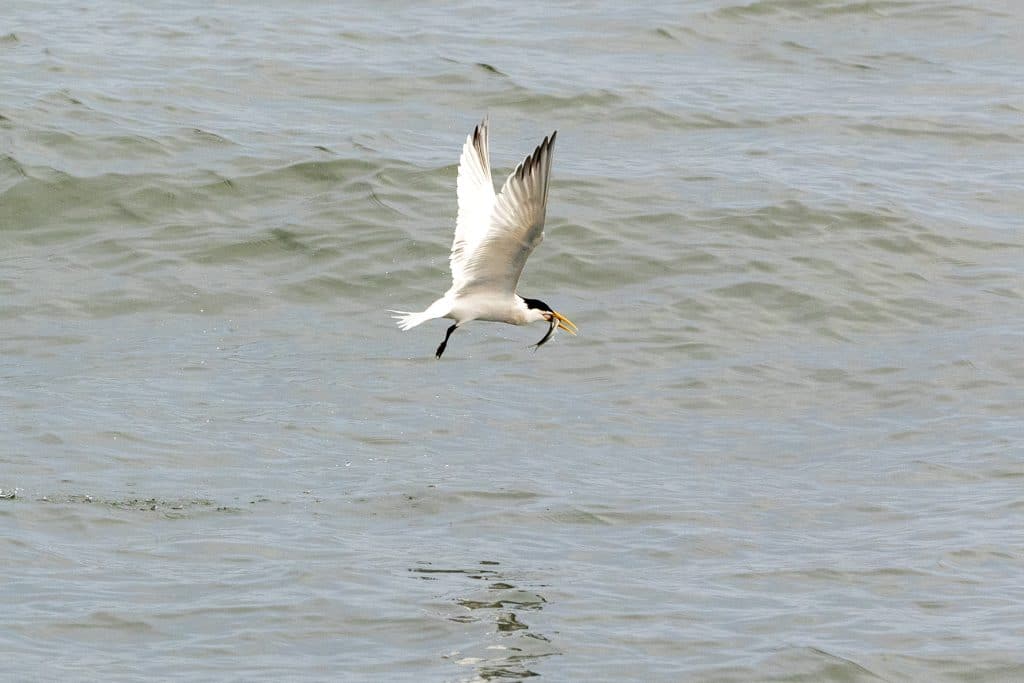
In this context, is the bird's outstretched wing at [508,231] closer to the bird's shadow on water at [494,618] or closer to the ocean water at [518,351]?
the ocean water at [518,351]

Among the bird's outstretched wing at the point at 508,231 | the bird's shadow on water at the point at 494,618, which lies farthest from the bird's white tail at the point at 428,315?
the bird's shadow on water at the point at 494,618

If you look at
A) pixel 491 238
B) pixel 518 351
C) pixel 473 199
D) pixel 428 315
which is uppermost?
pixel 473 199

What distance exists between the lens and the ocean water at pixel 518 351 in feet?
27.0

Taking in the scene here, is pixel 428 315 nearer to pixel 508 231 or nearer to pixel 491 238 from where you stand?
pixel 491 238

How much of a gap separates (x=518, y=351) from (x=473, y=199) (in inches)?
144

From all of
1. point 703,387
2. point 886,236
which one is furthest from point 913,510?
point 886,236

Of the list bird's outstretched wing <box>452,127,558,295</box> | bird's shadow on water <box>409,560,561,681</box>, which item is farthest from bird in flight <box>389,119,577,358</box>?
bird's shadow on water <box>409,560,561,681</box>

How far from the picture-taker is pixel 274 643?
7.81 meters

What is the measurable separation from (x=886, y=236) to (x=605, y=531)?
661 cm

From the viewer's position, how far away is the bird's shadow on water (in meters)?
7.70

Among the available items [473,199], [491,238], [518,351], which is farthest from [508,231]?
[518,351]

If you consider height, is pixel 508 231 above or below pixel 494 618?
above

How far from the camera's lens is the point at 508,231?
29.3ft

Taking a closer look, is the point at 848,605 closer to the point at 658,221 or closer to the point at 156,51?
the point at 658,221
